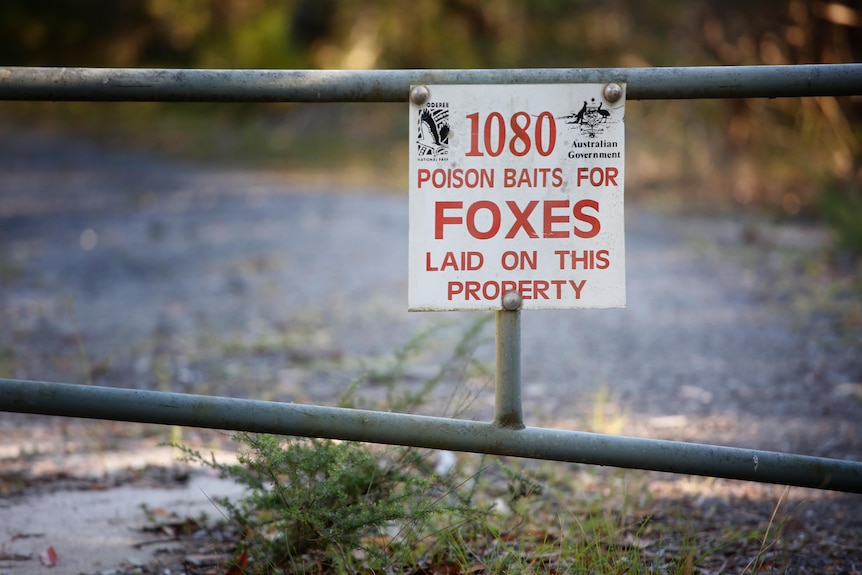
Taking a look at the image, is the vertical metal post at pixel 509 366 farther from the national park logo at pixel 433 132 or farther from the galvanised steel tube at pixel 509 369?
the national park logo at pixel 433 132

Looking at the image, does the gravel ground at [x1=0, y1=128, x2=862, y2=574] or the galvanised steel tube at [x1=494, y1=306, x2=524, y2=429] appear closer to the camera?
the galvanised steel tube at [x1=494, y1=306, x2=524, y2=429]

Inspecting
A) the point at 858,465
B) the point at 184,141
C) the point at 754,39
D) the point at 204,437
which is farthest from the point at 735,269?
the point at 184,141

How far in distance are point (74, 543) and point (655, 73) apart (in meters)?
1.93

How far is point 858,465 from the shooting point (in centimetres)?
177

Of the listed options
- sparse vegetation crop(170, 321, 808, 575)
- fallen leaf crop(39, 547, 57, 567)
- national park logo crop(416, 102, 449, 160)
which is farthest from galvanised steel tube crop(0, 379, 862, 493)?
fallen leaf crop(39, 547, 57, 567)

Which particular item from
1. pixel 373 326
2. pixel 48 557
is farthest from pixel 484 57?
pixel 48 557

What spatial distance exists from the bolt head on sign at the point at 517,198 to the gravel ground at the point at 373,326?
0.63m

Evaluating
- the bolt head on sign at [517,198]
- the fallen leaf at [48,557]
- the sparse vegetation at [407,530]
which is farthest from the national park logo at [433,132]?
the fallen leaf at [48,557]

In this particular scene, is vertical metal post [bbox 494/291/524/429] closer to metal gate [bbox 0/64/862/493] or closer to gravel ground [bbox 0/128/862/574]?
metal gate [bbox 0/64/862/493]

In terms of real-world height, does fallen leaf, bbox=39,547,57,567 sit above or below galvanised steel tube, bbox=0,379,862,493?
below

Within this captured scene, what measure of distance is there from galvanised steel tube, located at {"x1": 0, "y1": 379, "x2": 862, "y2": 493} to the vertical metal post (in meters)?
0.03

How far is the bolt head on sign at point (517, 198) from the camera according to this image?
171 cm

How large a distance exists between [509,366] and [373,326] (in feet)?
12.7

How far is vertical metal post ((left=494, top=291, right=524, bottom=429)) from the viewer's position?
172 cm
